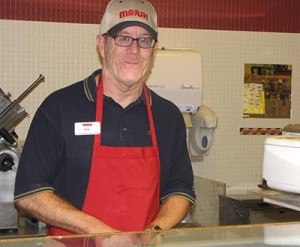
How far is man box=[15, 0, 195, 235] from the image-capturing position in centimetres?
208

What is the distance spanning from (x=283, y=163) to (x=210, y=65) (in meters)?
2.52

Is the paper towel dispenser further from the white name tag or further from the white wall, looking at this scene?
the white name tag

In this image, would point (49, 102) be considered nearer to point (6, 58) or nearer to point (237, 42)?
point (6, 58)

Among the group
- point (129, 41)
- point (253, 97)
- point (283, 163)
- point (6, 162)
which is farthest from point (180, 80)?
point (283, 163)

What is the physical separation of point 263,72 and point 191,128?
850 mm

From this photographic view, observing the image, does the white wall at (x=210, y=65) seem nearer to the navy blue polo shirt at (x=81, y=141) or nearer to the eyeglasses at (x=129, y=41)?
the navy blue polo shirt at (x=81, y=141)

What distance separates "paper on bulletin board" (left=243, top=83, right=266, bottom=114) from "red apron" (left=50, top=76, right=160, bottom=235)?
7.56 ft

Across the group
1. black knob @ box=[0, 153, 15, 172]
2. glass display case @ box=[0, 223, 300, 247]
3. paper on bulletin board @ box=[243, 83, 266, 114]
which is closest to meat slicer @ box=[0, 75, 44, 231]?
black knob @ box=[0, 153, 15, 172]

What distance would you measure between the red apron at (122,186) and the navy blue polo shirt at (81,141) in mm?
27

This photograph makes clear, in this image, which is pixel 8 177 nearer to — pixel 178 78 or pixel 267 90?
pixel 178 78

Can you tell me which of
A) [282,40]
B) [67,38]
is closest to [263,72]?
[282,40]

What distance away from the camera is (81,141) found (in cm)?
214

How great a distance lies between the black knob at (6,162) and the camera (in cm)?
308

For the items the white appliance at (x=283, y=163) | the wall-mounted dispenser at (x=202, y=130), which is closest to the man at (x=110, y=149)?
the white appliance at (x=283, y=163)
